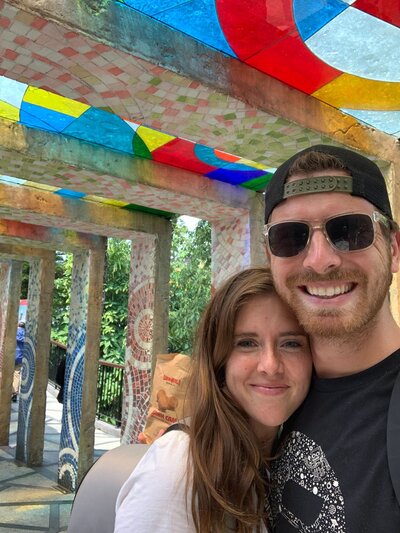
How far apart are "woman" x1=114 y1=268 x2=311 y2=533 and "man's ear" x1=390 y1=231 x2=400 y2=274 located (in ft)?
0.95

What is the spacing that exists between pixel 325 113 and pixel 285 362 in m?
1.88

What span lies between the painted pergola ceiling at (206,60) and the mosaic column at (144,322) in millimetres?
2257

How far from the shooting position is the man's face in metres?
1.07

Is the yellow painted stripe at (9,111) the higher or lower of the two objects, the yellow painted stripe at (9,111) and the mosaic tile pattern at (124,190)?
the higher

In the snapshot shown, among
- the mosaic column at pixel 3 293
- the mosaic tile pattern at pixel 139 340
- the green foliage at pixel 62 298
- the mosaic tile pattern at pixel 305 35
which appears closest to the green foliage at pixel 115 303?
the green foliage at pixel 62 298

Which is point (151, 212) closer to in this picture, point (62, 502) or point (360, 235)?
point (62, 502)

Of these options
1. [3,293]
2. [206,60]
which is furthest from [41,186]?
[3,293]

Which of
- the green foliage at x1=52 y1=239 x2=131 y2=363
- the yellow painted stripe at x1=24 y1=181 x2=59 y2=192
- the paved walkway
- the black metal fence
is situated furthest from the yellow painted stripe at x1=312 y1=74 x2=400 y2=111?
the green foliage at x1=52 y1=239 x2=131 y2=363

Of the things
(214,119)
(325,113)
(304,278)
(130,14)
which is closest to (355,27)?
(325,113)

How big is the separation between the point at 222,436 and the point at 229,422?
0.05 m

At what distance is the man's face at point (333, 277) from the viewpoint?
3.51ft

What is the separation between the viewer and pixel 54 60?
197cm

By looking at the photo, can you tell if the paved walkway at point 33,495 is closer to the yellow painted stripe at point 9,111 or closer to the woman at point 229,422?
the yellow painted stripe at point 9,111

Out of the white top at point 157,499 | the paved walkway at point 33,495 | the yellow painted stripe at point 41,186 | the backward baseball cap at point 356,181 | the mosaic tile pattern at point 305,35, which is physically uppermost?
the mosaic tile pattern at point 305,35
